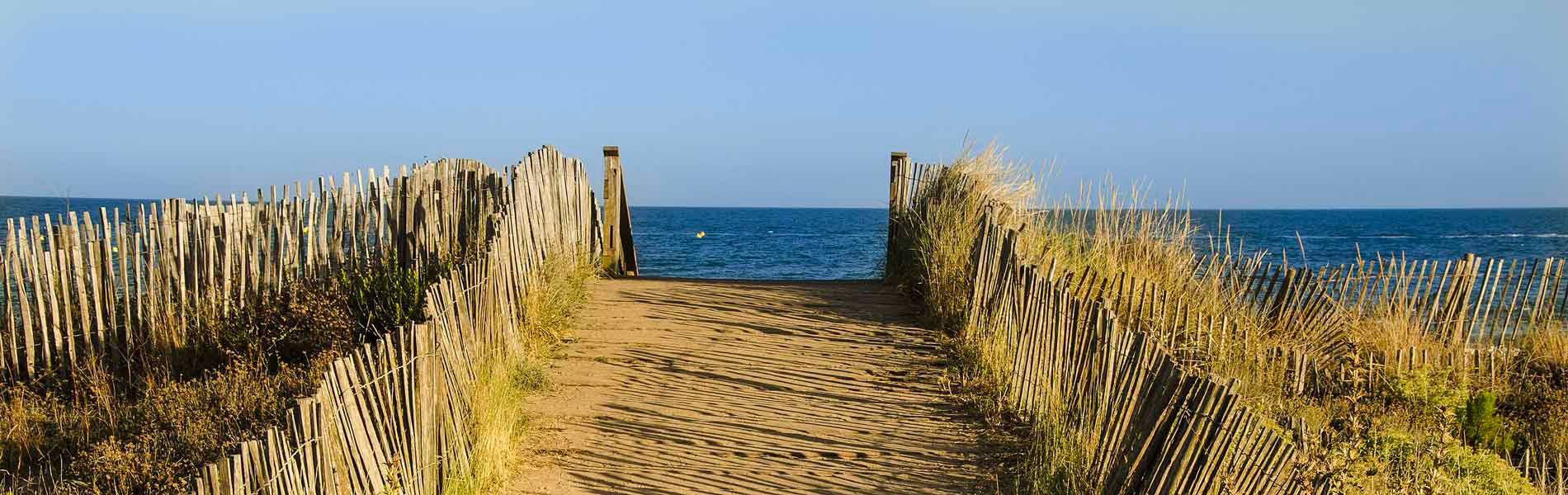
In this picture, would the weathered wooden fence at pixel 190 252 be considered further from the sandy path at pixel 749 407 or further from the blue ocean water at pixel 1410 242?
the blue ocean water at pixel 1410 242

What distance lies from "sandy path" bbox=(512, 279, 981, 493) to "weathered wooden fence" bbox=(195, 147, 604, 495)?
18.2 inches

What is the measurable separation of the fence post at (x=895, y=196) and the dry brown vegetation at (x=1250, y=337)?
10cm

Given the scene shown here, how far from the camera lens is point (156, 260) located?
752 cm

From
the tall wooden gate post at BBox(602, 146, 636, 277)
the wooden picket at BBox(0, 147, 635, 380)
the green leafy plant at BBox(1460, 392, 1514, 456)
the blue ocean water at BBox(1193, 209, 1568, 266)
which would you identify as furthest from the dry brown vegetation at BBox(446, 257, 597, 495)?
the blue ocean water at BBox(1193, 209, 1568, 266)

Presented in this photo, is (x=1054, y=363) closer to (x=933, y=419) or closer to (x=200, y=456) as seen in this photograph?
(x=933, y=419)

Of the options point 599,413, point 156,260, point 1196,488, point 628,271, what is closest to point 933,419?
point 599,413

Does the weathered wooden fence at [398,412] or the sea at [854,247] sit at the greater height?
the weathered wooden fence at [398,412]

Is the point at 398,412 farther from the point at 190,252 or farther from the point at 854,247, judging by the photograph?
the point at 854,247

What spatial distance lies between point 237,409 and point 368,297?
1.65 m

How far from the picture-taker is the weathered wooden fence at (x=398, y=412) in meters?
3.55

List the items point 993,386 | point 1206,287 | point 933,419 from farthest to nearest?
point 1206,287 < point 993,386 < point 933,419

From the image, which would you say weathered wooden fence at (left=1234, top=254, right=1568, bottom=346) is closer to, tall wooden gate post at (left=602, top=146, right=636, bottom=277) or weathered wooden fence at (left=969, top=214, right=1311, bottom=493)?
weathered wooden fence at (left=969, top=214, right=1311, bottom=493)

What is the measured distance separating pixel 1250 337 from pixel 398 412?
613 centimetres

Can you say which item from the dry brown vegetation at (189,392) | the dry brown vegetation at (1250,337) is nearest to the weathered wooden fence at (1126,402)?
the dry brown vegetation at (1250,337)
